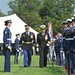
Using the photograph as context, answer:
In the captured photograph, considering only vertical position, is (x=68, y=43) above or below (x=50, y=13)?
below

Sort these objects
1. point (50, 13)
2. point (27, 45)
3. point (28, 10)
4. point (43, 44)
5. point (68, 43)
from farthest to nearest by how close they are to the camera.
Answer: point (28, 10), point (50, 13), point (43, 44), point (27, 45), point (68, 43)

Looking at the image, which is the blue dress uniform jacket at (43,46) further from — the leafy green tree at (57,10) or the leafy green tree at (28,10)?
the leafy green tree at (28,10)

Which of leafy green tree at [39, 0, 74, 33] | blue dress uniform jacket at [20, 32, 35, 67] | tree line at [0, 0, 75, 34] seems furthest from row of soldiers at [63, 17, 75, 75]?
leafy green tree at [39, 0, 74, 33]

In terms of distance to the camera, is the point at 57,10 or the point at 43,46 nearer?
the point at 43,46

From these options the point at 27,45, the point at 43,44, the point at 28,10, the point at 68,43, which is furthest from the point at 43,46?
the point at 28,10

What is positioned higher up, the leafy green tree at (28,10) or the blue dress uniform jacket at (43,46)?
the leafy green tree at (28,10)

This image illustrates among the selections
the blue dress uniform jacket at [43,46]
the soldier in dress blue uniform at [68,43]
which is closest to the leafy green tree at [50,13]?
the blue dress uniform jacket at [43,46]

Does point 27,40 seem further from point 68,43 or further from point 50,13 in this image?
point 50,13

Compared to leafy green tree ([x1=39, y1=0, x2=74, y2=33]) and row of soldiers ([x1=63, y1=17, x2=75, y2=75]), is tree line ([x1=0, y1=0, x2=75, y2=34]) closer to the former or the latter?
leafy green tree ([x1=39, y1=0, x2=74, y2=33])

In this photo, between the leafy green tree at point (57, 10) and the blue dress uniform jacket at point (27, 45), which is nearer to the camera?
the blue dress uniform jacket at point (27, 45)

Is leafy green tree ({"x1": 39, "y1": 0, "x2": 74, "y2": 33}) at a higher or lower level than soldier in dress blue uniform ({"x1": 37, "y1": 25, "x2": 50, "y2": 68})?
higher

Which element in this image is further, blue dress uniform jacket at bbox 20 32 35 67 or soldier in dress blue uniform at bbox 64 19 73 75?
blue dress uniform jacket at bbox 20 32 35 67

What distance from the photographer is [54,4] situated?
110 meters

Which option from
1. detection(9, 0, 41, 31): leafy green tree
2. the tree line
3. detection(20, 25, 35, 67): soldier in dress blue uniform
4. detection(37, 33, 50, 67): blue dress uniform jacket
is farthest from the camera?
detection(9, 0, 41, 31): leafy green tree
